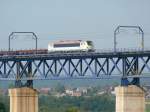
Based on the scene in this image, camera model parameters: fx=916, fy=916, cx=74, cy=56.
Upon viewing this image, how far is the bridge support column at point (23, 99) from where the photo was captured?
486ft

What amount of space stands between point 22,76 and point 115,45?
20134 millimetres

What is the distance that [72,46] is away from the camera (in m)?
146

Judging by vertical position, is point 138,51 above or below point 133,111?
above

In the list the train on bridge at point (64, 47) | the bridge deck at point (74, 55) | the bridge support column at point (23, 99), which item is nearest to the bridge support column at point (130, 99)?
the bridge deck at point (74, 55)

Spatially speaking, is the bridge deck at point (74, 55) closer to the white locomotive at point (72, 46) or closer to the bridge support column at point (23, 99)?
the white locomotive at point (72, 46)

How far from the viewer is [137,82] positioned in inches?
5369

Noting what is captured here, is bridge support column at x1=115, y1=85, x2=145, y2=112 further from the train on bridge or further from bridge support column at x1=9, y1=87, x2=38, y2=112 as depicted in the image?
bridge support column at x1=9, y1=87, x2=38, y2=112

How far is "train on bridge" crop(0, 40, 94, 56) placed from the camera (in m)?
145

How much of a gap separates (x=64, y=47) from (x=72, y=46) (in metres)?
1.64

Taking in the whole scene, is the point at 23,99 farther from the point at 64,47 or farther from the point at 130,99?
the point at 130,99

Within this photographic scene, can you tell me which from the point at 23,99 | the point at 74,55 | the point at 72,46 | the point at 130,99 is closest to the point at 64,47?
the point at 72,46

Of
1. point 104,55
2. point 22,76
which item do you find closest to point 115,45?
point 104,55

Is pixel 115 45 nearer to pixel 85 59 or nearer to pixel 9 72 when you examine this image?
pixel 85 59

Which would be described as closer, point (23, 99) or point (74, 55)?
point (74, 55)
